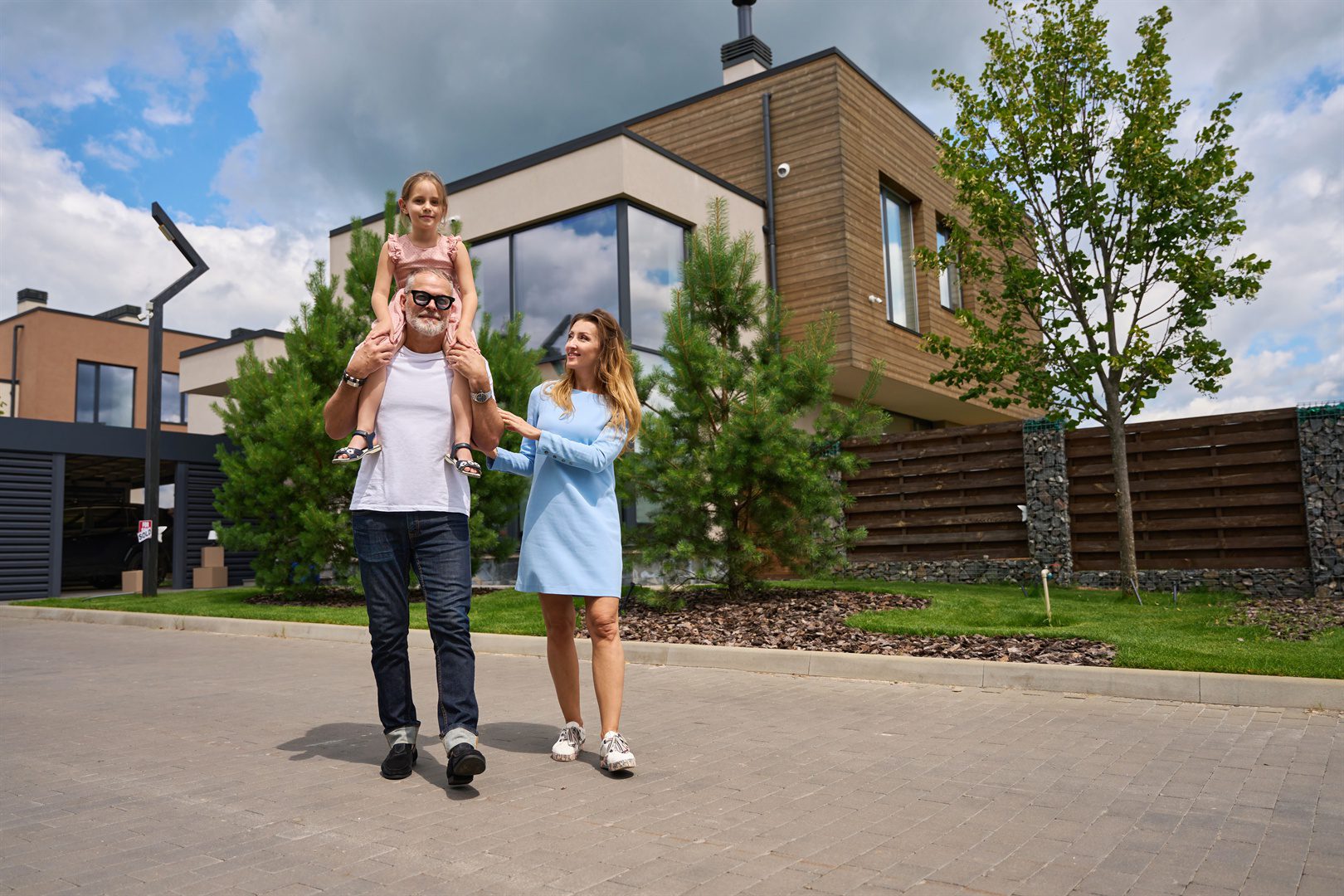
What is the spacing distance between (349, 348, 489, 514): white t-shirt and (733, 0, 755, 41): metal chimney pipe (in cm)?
1767

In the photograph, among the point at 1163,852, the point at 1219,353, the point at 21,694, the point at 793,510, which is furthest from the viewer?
the point at 1219,353

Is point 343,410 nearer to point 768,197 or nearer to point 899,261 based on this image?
point 768,197

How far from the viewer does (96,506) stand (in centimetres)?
2095

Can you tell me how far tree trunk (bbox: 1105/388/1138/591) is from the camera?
11641 mm

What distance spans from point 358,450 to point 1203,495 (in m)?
11.3

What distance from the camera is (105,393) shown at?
3206 centimetres

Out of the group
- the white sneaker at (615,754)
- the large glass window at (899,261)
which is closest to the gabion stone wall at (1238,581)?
the large glass window at (899,261)

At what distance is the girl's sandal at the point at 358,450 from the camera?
3.78 m

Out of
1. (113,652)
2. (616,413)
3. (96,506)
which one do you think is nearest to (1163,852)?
(616,413)

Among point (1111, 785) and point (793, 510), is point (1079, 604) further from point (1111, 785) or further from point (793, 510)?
point (1111, 785)

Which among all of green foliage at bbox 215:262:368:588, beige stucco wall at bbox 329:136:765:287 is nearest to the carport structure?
green foliage at bbox 215:262:368:588

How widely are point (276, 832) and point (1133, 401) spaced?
1133 centimetres

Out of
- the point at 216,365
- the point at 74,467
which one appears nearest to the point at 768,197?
the point at 216,365

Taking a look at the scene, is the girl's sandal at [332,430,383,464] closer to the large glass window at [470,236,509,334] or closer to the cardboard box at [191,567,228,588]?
the large glass window at [470,236,509,334]
